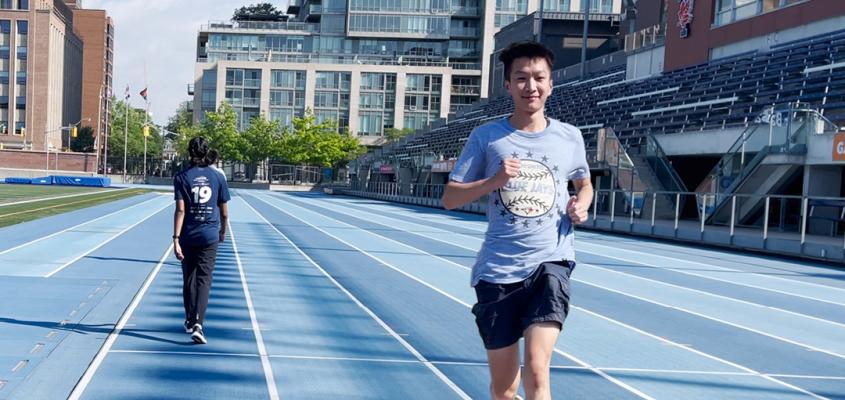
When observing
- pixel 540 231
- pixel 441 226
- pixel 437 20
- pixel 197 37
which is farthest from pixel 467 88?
pixel 540 231

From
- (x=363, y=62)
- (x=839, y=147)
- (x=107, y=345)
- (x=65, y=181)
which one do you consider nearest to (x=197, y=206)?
(x=107, y=345)

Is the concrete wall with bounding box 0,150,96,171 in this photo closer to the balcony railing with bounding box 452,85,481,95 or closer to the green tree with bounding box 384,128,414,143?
the green tree with bounding box 384,128,414,143

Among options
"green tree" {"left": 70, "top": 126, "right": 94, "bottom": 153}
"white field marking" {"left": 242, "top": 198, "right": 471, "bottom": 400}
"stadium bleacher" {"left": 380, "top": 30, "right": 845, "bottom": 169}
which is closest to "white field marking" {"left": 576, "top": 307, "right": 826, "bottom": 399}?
"white field marking" {"left": 242, "top": 198, "right": 471, "bottom": 400}

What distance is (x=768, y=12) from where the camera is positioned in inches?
1298

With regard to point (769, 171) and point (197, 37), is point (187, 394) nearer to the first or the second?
point (769, 171)

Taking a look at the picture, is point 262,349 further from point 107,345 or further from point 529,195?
point 529,195

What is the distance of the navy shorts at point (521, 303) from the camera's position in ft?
11.4

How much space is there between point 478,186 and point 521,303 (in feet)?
1.70

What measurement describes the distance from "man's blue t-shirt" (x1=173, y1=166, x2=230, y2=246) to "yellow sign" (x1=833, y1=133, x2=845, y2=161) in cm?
1653

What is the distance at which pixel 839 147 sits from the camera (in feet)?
63.7

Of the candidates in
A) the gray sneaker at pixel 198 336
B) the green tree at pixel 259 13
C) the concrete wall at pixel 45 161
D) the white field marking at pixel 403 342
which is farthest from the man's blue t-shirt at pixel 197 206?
the green tree at pixel 259 13

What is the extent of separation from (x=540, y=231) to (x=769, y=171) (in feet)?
67.4

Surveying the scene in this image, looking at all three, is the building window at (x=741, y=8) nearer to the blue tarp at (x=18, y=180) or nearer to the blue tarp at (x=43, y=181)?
the blue tarp at (x=43, y=181)

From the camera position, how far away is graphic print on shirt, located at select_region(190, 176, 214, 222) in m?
7.12
